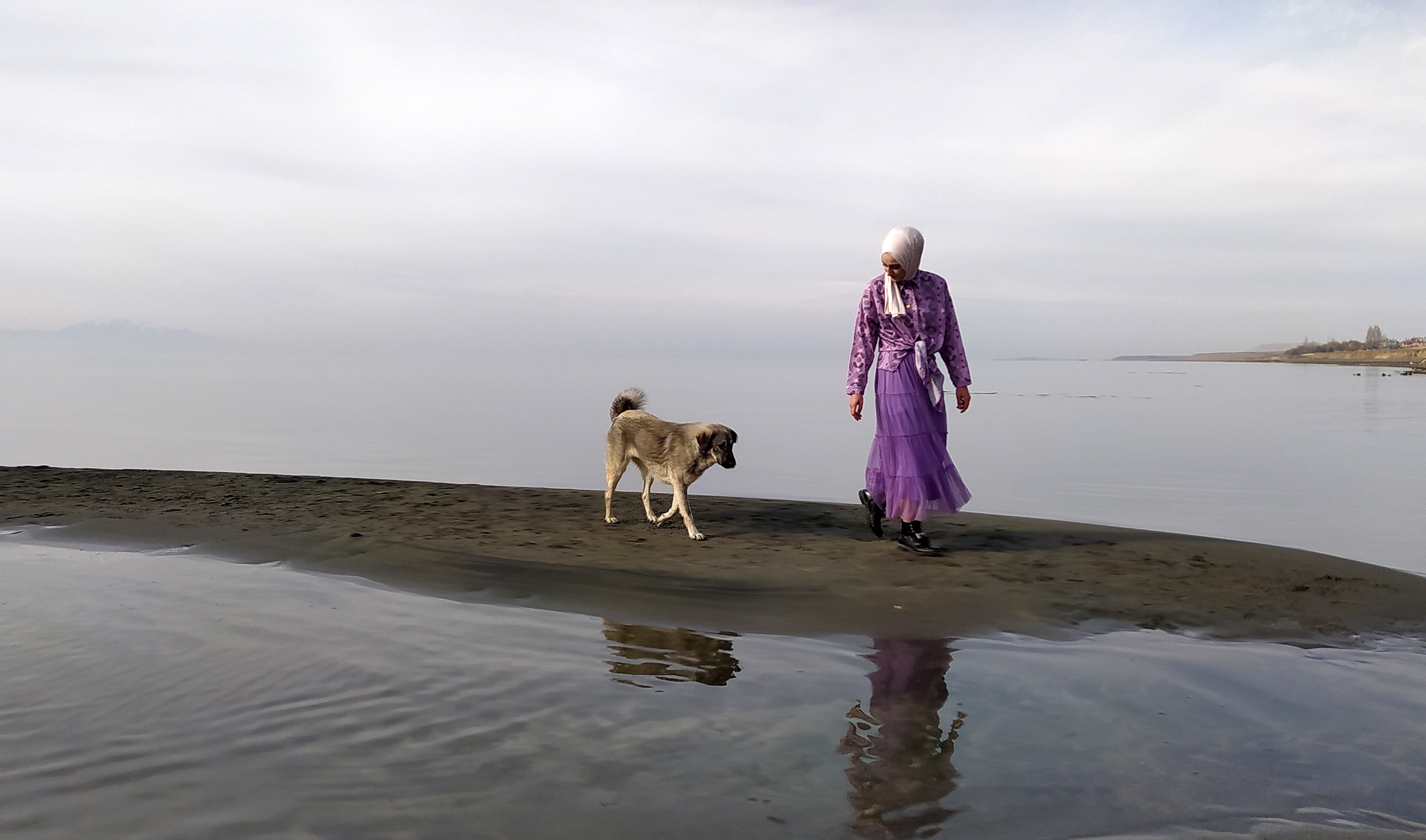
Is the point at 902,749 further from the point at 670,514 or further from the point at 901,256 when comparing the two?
the point at 670,514

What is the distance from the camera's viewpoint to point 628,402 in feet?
30.8

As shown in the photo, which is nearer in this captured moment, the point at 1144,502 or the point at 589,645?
the point at 589,645

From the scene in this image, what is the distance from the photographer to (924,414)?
7.28m

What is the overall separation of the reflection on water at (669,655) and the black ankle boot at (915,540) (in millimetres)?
2615

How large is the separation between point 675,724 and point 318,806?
4.52ft

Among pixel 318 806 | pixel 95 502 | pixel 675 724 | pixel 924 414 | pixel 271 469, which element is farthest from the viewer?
pixel 271 469

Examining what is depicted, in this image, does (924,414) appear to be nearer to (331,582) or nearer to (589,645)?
(589,645)

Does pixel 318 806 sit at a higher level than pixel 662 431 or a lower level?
lower

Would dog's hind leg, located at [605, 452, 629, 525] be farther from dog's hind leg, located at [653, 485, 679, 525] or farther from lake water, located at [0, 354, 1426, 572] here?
lake water, located at [0, 354, 1426, 572]

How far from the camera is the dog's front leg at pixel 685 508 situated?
788cm

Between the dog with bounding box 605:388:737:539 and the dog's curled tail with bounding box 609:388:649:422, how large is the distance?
31 millimetres

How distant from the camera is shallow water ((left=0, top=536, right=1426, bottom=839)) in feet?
9.68

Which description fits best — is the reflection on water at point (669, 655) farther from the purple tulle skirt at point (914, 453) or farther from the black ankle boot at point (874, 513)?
the black ankle boot at point (874, 513)

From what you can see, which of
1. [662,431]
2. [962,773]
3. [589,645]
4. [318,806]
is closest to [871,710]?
[962,773]
